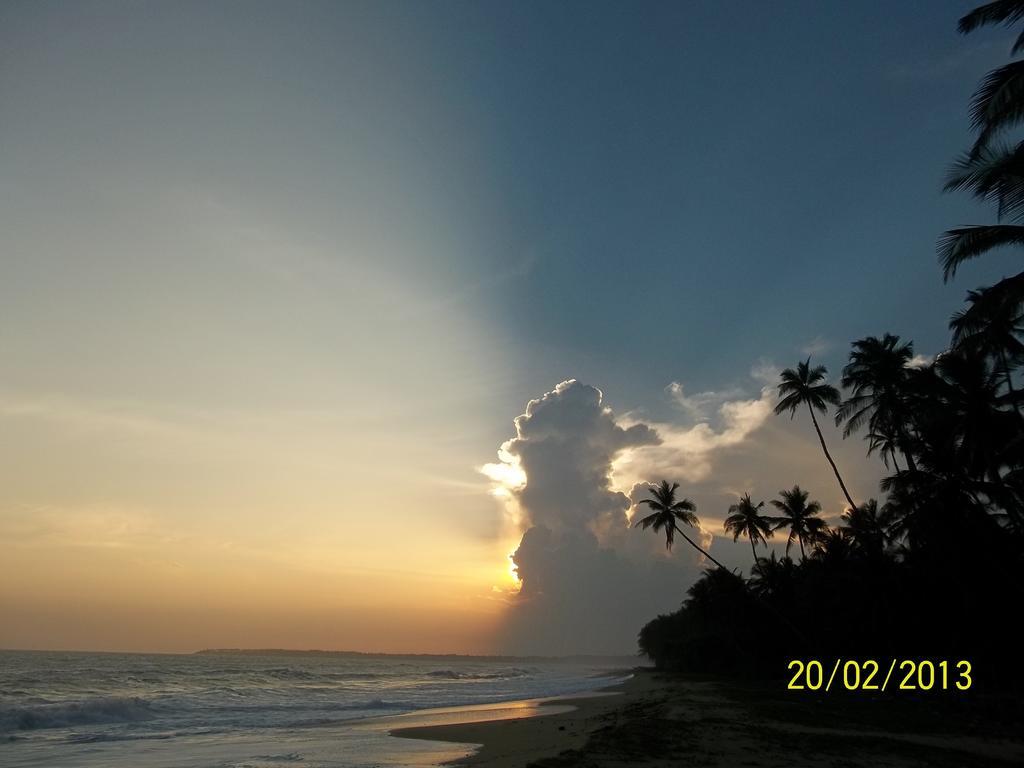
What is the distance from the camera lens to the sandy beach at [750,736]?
12.0m

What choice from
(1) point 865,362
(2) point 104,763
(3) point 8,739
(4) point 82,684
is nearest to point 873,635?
(1) point 865,362

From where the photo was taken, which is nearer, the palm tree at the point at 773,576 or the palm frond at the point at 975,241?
the palm frond at the point at 975,241

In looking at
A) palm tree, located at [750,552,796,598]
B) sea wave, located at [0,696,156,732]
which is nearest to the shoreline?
sea wave, located at [0,696,156,732]

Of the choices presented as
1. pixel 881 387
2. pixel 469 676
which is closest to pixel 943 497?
pixel 881 387

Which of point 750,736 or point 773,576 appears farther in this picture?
point 773,576

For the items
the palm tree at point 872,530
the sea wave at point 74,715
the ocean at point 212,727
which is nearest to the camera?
the ocean at point 212,727

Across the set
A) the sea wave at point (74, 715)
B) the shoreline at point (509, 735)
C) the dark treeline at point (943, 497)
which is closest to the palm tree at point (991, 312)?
the dark treeline at point (943, 497)

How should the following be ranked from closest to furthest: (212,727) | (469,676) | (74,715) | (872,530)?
(212,727)
(74,715)
(872,530)
(469,676)

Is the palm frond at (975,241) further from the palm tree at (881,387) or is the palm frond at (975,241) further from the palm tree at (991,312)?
the palm tree at (881,387)

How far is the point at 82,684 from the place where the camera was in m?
44.3

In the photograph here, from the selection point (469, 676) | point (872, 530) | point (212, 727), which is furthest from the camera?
point (469, 676)

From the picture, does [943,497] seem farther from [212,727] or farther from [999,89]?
[212,727]

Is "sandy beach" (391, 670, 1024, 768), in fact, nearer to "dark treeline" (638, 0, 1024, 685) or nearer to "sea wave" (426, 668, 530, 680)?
"dark treeline" (638, 0, 1024, 685)

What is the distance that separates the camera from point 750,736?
48.5 feet
